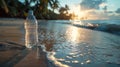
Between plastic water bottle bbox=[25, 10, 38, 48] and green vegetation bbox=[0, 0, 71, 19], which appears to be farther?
green vegetation bbox=[0, 0, 71, 19]

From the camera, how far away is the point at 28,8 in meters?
34.9

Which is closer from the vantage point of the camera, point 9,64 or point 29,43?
point 9,64

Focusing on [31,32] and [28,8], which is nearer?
[31,32]

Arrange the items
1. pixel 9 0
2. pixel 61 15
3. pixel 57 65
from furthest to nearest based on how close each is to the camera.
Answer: pixel 61 15, pixel 9 0, pixel 57 65

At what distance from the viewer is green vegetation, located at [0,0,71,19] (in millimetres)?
11078

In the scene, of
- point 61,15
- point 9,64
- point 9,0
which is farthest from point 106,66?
point 61,15

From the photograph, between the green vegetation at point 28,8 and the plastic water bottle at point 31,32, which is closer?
the plastic water bottle at point 31,32

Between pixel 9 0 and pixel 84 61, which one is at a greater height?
pixel 9 0

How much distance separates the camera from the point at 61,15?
267 feet

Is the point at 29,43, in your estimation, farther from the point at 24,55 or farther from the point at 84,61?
the point at 84,61

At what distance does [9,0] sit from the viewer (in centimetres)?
2358

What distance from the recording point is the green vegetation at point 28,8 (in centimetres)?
1108

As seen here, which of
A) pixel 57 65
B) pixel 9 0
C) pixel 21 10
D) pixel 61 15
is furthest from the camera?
pixel 61 15

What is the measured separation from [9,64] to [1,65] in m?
0.11
